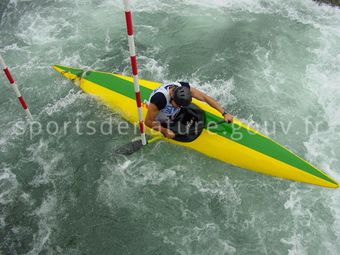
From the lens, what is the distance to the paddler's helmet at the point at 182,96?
3.95m

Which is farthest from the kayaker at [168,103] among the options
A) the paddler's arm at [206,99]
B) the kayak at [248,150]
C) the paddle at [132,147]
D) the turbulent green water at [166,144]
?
the turbulent green water at [166,144]

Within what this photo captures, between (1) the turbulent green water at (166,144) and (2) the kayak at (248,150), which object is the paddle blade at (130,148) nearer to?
(1) the turbulent green water at (166,144)

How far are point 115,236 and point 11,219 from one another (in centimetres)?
144

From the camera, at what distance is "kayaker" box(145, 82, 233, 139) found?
13.1 feet

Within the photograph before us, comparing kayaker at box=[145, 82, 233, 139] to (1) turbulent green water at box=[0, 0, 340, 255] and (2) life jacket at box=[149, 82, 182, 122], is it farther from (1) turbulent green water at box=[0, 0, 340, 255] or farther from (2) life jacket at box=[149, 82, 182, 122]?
(1) turbulent green water at box=[0, 0, 340, 255]

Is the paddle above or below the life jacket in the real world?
below

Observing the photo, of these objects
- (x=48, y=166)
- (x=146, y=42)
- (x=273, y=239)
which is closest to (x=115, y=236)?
(x=48, y=166)

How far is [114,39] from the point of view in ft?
23.8

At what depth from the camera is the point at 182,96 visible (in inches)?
155

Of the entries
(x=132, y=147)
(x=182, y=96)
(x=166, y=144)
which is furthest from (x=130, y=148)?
(x=182, y=96)

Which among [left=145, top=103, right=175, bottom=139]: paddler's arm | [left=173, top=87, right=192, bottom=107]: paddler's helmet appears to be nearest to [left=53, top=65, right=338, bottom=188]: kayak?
[left=145, top=103, right=175, bottom=139]: paddler's arm

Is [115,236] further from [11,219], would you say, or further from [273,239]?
[273,239]

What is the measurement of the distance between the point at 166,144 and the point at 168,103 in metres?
1.08

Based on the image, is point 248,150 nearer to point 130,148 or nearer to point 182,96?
point 182,96
